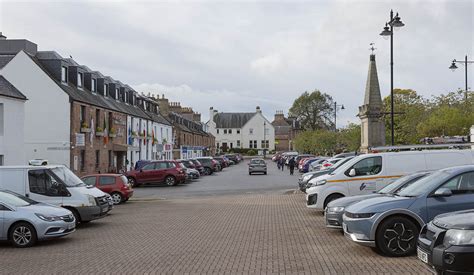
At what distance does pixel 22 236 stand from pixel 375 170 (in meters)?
9.50

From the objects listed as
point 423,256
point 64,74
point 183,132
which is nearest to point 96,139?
point 64,74

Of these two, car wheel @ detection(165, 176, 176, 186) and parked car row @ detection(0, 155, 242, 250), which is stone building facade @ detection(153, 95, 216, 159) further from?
parked car row @ detection(0, 155, 242, 250)

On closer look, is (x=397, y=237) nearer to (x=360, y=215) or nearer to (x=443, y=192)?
(x=360, y=215)

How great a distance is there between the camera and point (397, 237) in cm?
1005

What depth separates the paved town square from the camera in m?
9.35

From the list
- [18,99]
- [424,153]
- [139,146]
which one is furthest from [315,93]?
[424,153]

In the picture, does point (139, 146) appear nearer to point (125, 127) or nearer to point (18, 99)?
point (125, 127)

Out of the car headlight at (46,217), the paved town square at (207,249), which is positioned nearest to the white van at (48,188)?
the paved town square at (207,249)

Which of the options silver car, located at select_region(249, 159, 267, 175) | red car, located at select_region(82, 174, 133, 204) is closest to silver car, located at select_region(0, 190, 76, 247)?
red car, located at select_region(82, 174, 133, 204)

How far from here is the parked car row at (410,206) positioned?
6.96 metres

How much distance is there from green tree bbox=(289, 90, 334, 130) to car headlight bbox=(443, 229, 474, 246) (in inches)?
4222

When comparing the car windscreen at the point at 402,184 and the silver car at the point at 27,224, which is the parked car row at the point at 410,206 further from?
the silver car at the point at 27,224

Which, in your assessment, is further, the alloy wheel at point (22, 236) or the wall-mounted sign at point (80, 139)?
the wall-mounted sign at point (80, 139)

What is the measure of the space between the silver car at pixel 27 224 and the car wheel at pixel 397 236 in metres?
7.02
